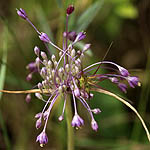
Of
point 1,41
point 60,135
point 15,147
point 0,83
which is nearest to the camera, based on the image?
point 0,83

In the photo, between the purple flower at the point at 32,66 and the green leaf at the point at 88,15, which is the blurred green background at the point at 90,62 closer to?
the green leaf at the point at 88,15

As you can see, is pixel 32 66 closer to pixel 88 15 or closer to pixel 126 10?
pixel 88 15

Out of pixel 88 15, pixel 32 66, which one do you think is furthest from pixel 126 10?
pixel 32 66

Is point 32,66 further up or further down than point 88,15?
further down

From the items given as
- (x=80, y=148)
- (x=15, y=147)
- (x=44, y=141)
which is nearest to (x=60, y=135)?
(x=80, y=148)

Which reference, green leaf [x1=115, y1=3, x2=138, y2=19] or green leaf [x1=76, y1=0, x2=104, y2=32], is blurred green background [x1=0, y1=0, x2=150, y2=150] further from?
green leaf [x1=76, y1=0, x2=104, y2=32]

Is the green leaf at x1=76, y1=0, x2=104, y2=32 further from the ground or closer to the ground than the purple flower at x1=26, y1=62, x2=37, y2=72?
further from the ground

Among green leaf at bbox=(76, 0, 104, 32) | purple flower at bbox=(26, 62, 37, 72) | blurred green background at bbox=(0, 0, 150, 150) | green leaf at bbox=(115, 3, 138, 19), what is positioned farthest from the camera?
green leaf at bbox=(115, 3, 138, 19)

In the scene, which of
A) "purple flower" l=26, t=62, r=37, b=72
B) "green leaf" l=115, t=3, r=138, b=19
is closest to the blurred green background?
"green leaf" l=115, t=3, r=138, b=19

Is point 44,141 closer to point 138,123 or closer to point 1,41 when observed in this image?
point 138,123
